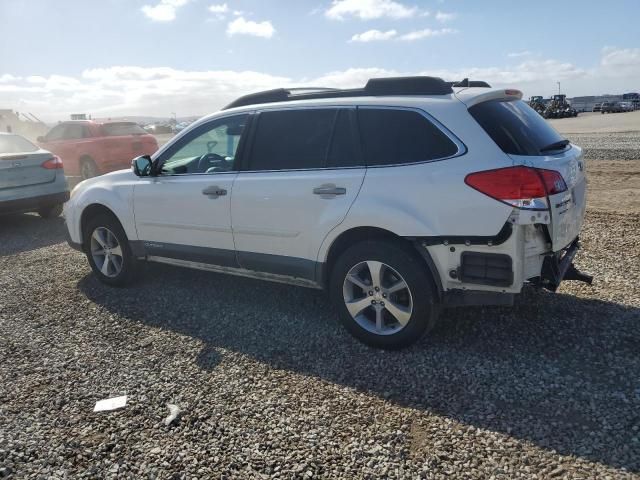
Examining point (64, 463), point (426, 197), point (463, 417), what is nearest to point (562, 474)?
point (463, 417)

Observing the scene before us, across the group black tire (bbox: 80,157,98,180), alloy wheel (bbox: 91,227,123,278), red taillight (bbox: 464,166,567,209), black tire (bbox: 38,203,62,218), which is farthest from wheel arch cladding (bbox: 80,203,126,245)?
black tire (bbox: 80,157,98,180)

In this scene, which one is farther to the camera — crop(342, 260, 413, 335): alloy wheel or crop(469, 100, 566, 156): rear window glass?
crop(342, 260, 413, 335): alloy wheel

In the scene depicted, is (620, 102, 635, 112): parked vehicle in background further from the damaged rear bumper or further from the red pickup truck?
the damaged rear bumper

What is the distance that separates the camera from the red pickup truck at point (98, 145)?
1284cm

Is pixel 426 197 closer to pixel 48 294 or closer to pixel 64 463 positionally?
pixel 64 463

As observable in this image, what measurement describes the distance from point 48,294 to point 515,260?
469cm

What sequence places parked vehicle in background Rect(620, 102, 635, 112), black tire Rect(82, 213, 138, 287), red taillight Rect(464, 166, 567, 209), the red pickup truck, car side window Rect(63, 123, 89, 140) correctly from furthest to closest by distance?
parked vehicle in background Rect(620, 102, 635, 112) < car side window Rect(63, 123, 89, 140) < the red pickup truck < black tire Rect(82, 213, 138, 287) < red taillight Rect(464, 166, 567, 209)

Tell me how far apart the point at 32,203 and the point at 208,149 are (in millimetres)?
5173

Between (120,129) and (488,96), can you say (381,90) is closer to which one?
(488,96)

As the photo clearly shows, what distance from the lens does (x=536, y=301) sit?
14.6ft

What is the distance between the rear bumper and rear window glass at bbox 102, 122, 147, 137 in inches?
190

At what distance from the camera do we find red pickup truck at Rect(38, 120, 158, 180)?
1284 cm

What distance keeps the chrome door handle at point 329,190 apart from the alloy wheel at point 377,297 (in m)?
0.54

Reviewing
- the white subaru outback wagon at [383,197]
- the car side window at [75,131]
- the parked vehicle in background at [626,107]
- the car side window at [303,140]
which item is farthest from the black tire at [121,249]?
the parked vehicle in background at [626,107]
